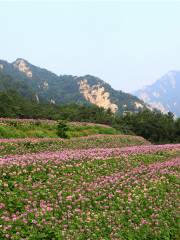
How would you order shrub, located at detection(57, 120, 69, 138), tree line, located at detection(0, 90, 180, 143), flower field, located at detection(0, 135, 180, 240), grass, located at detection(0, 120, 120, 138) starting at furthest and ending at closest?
tree line, located at detection(0, 90, 180, 143)
shrub, located at detection(57, 120, 69, 138)
grass, located at detection(0, 120, 120, 138)
flower field, located at detection(0, 135, 180, 240)

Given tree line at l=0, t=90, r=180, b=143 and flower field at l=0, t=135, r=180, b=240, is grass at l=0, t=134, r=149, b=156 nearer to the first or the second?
flower field at l=0, t=135, r=180, b=240

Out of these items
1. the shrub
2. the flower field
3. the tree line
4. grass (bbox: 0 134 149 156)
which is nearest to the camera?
the flower field

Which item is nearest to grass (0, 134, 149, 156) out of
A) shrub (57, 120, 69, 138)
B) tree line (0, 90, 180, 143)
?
shrub (57, 120, 69, 138)

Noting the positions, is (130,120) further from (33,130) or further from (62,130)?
(33,130)

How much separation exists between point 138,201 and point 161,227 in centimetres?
172

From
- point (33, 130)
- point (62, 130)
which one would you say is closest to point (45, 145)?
point (33, 130)

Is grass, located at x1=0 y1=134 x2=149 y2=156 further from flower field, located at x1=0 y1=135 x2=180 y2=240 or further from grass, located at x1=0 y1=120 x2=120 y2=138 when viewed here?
flower field, located at x1=0 y1=135 x2=180 y2=240

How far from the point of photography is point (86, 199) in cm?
1525

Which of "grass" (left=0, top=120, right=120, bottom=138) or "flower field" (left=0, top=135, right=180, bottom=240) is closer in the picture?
"flower field" (left=0, top=135, right=180, bottom=240)

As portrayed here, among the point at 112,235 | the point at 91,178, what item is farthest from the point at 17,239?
the point at 91,178

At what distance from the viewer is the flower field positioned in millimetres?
12734

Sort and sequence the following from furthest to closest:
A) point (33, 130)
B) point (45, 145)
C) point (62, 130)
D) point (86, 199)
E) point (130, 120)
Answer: point (130, 120) → point (62, 130) → point (33, 130) → point (45, 145) → point (86, 199)

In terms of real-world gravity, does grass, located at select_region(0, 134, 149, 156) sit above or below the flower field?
A: above

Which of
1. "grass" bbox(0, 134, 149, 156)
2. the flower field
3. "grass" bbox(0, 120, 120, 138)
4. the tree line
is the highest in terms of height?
the tree line
